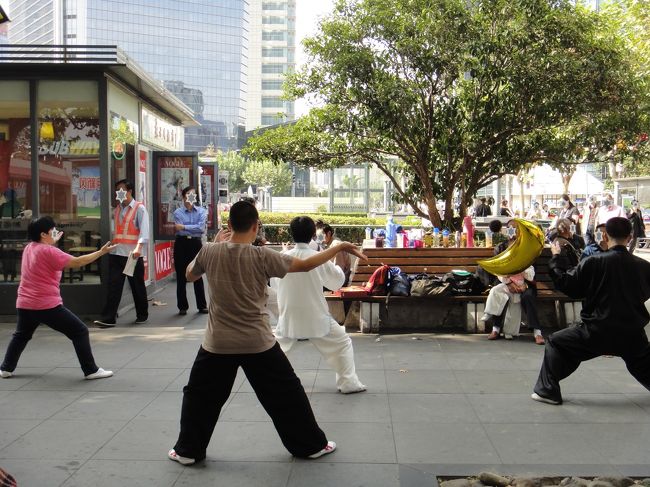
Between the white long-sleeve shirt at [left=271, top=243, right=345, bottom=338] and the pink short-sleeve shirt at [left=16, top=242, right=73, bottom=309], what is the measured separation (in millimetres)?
2165

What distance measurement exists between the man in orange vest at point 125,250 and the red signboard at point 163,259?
121 inches

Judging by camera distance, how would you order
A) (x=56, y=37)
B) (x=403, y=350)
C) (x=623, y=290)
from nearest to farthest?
(x=623, y=290) → (x=403, y=350) → (x=56, y=37)

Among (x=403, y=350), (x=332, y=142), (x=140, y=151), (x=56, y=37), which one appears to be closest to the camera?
(x=403, y=350)

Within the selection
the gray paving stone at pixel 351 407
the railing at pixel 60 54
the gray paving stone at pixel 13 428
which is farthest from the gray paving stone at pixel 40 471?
the railing at pixel 60 54

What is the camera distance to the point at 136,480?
170 inches

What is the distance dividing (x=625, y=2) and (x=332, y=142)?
7.17 metres

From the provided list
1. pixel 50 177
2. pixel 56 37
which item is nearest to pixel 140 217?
pixel 50 177

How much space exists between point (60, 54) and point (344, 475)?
290 inches

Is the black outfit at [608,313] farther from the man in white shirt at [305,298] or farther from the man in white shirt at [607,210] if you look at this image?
the man in white shirt at [607,210]

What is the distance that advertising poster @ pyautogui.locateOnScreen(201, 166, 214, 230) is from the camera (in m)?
16.5

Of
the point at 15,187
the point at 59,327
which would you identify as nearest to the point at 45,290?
the point at 59,327

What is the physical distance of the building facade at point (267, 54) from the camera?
489ft

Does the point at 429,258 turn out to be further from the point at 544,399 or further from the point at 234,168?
the point at 234,168

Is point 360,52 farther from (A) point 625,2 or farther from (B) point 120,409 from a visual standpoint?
(B) point 120,409
